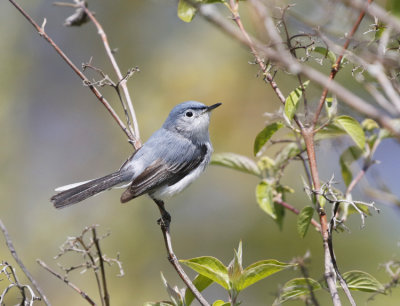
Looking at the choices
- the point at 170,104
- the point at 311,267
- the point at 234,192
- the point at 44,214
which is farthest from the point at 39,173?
the point at 311,267

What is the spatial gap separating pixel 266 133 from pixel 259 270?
1.79 feet

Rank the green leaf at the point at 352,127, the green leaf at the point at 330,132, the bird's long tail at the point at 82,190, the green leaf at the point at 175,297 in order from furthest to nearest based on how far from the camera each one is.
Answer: the bird's long tail at the point at 82,190, the green leaf at the point at 330,132, the green leaf at the point at 352,127, the green leaf at the point at 175,297

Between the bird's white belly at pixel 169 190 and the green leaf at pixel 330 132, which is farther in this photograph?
the bird's white belly at pixel 169 190

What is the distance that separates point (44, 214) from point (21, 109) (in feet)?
3.51

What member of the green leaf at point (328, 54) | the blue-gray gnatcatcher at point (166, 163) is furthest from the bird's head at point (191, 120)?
the green leaf at point (328, 54)

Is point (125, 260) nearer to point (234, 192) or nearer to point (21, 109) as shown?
point (234, 192)

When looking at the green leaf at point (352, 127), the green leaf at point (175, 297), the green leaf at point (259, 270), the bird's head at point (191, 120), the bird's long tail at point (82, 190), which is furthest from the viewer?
Answer: the bird's head at point (191, 120)

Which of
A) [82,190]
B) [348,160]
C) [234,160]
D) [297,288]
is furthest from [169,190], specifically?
[297,288]

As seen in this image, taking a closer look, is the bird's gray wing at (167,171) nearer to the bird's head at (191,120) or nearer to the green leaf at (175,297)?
the bird's head at (191,120)

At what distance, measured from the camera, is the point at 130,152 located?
4.27 metres

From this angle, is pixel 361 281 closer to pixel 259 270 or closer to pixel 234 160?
pixel 259 270

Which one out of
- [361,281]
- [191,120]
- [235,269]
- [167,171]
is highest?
[191,120]

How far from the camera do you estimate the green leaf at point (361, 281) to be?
1.46 metres

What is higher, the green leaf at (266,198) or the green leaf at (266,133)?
the green leaf at (266,133)
